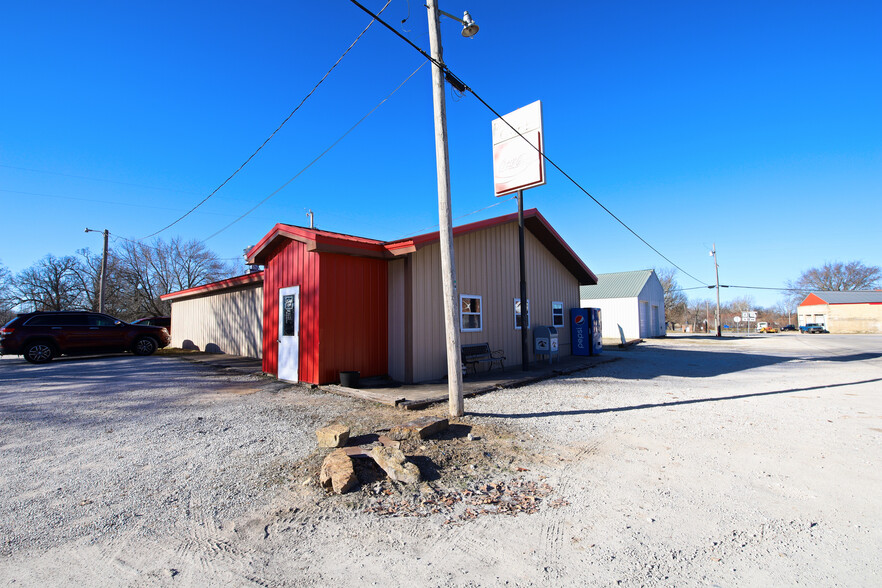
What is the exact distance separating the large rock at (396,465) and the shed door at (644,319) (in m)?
27.1

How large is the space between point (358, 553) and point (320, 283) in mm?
6293

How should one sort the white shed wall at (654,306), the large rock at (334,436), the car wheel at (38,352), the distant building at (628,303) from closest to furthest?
1. the large rock at (334,436)
2. the car wheel at (38,352)
3. the distant building at (628,303)
4. the white shed wall at (654,306)

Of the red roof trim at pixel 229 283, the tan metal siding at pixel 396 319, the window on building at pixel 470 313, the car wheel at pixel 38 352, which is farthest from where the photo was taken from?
the red roof trim at pixel 229 283

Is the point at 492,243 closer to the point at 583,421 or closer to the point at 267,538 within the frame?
the point at 583,421

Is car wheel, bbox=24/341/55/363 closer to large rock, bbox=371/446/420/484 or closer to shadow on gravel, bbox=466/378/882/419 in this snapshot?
shadow on gravel, bbox=466/378/882/419

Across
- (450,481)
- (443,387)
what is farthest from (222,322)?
(450,481)

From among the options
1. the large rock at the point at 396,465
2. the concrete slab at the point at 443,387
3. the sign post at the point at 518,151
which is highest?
the sign post at the point at 518,151

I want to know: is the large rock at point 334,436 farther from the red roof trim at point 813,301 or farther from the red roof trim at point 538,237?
the red roof trim at point 813,301

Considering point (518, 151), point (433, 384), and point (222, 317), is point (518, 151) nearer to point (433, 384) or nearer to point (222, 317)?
point (433, 384)

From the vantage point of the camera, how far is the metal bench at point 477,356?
995 centimetres

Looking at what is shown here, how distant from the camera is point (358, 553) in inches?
108

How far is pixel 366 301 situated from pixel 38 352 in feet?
38.6

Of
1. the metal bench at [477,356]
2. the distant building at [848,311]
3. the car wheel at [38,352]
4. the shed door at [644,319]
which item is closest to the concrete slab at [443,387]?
the metal bench at [477,356]

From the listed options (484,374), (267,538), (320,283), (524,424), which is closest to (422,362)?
(484,374)
